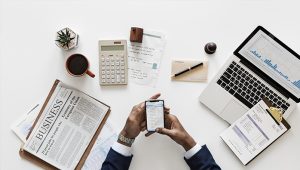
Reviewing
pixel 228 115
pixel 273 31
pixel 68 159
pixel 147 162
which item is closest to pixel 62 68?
pixel 68 159

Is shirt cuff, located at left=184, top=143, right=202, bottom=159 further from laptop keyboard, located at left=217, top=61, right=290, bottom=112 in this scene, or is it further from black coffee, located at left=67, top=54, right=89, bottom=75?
black coffee, located at left=67, top=54, right=89, bottom=75

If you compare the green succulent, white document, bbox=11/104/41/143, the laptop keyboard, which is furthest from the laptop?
white document, bbox=11/104/41/143

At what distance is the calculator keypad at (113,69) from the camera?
1462 mm

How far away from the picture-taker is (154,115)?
1.41 m

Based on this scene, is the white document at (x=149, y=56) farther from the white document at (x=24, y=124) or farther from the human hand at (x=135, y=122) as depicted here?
the white document at (x=24, y=124)

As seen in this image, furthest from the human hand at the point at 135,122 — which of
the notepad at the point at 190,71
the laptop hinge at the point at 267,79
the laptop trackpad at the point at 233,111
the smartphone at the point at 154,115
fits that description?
the laptop hinge at the point at 267,79

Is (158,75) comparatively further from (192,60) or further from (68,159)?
(68,159)

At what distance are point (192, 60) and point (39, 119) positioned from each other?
594 mm

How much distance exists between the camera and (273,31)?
146 cm

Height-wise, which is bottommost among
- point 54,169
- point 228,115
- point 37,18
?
point 54,169

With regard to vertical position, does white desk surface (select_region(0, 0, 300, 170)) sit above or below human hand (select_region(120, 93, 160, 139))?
above

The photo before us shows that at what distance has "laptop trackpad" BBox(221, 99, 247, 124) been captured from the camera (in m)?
1.45

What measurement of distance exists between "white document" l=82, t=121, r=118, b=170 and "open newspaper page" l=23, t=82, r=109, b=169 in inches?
1.2

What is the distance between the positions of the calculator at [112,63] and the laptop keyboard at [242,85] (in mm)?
350
